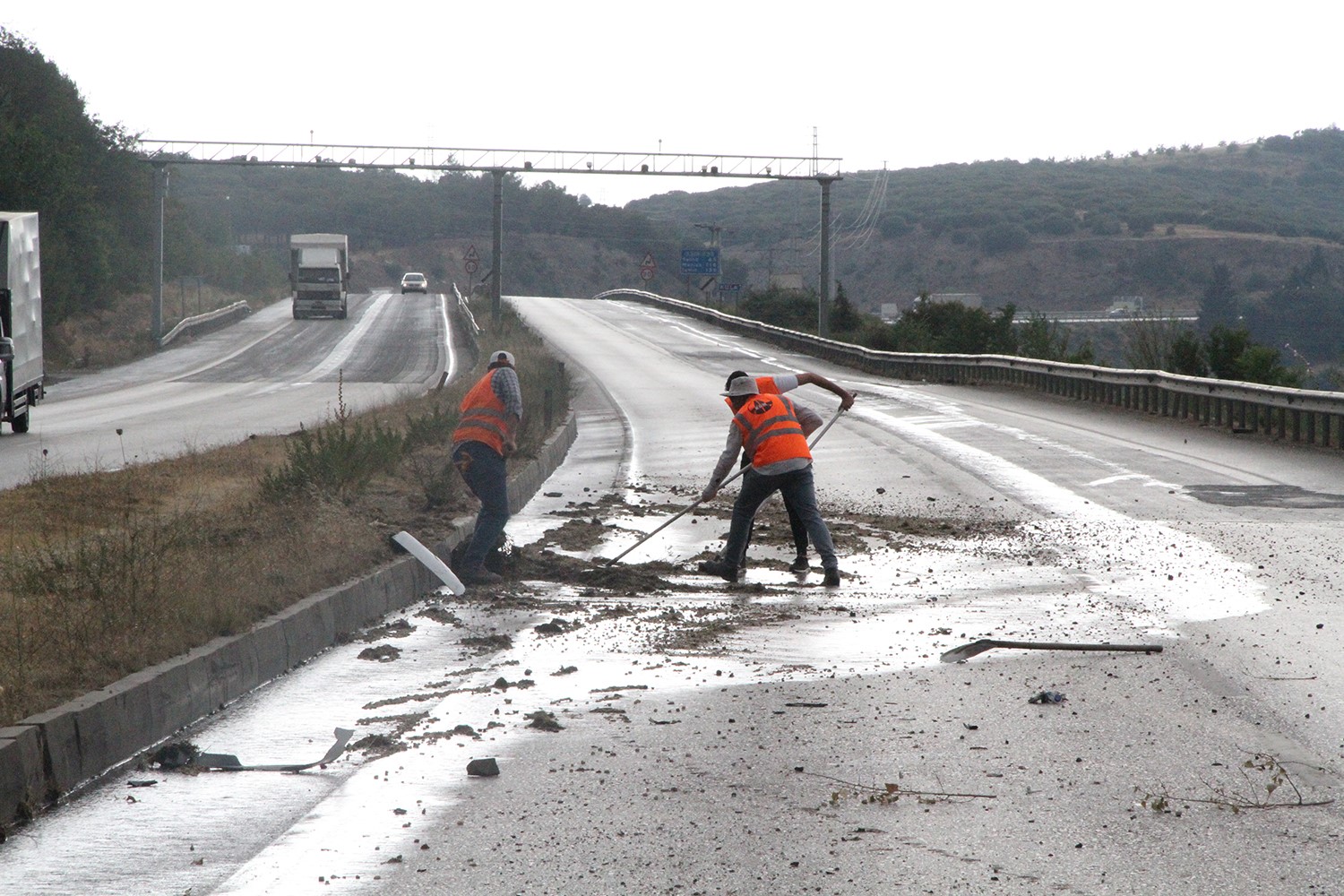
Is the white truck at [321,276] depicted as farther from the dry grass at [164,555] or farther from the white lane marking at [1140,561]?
the white lane marking at [1140,561]

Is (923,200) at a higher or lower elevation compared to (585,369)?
higher

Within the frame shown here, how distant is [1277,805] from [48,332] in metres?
54.5

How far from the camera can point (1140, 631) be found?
8836mm

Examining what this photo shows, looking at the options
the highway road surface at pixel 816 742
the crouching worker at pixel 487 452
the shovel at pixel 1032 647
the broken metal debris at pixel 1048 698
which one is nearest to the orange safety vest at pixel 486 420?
the crouching worker at pixel 487 452

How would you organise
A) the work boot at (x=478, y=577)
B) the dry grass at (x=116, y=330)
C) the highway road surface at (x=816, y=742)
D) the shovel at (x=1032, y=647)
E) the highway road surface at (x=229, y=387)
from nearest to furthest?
the highway road surface at (x=816, y=742) < the shovel at (x=1032, y=647) < the work boot at (x=478, y=577) < the highway road surface at (x=229, y=387) < the dry grass at (x=116, y=330)

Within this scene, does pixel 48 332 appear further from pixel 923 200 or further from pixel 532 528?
pixel 923 200

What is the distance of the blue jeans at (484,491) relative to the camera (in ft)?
36.2

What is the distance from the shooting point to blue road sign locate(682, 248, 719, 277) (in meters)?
81.7

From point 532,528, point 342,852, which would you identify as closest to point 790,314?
point 532,528

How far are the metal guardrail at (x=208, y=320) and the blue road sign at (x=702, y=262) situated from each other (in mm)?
23482

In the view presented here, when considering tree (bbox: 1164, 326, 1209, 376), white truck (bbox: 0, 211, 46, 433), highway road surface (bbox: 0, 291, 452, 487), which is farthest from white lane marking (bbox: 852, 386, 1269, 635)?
tree (bbox: 1164, 326, 1209, 376)

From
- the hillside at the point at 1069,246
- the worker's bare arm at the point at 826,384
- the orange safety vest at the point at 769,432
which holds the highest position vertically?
the hillside at the point at 1069,246

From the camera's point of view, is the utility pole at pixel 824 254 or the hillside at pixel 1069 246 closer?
the utility pole at pixel 824 254

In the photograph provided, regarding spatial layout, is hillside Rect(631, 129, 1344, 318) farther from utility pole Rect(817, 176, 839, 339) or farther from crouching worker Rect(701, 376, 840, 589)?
crouching worker Rect(701, 376, 840, 589)
